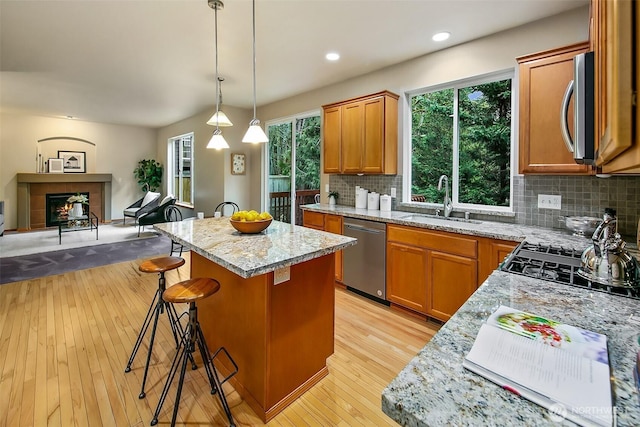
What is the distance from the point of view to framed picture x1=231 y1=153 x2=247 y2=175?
6.08m

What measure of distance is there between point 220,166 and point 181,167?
2782mm

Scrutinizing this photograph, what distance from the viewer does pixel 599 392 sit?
1.99 feet

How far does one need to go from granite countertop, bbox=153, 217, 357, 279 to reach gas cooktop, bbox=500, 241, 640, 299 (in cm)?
93

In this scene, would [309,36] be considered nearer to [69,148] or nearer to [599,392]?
[599,392]

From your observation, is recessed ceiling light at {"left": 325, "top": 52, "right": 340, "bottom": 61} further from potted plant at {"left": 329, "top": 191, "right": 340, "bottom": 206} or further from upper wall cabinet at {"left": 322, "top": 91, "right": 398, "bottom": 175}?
potted plant at {"left": 329, "top": 191, "right": 340, "bottom": 206}

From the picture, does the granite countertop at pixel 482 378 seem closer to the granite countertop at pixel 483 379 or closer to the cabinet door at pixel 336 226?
the granite countertop at pixel 483 379

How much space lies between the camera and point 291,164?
5398 millimetres

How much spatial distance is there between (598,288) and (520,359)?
0.83m

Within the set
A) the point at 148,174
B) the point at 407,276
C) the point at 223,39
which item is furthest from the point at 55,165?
the point at 407,276

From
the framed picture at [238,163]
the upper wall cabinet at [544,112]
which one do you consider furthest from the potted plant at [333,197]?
the framed picture at [238,163]

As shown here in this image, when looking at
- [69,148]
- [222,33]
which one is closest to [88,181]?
[69,148]

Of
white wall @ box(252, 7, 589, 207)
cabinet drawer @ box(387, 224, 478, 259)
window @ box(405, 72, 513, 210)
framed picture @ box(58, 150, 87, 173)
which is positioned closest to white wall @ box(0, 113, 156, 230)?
framed picture @ box(58, 150, 87, 173)

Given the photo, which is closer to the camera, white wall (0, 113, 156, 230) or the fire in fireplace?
white wall (0, 113, 156, 230)

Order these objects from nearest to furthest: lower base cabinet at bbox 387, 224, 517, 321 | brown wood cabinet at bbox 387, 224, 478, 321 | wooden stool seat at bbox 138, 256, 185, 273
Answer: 1. wooden stool seat at bbox 138, 256, 185, 273
2. lower base cabinet at bbox 387, 224, 517, 321
3. brown wood cabinet at bbox 387, 224, 478, 321
